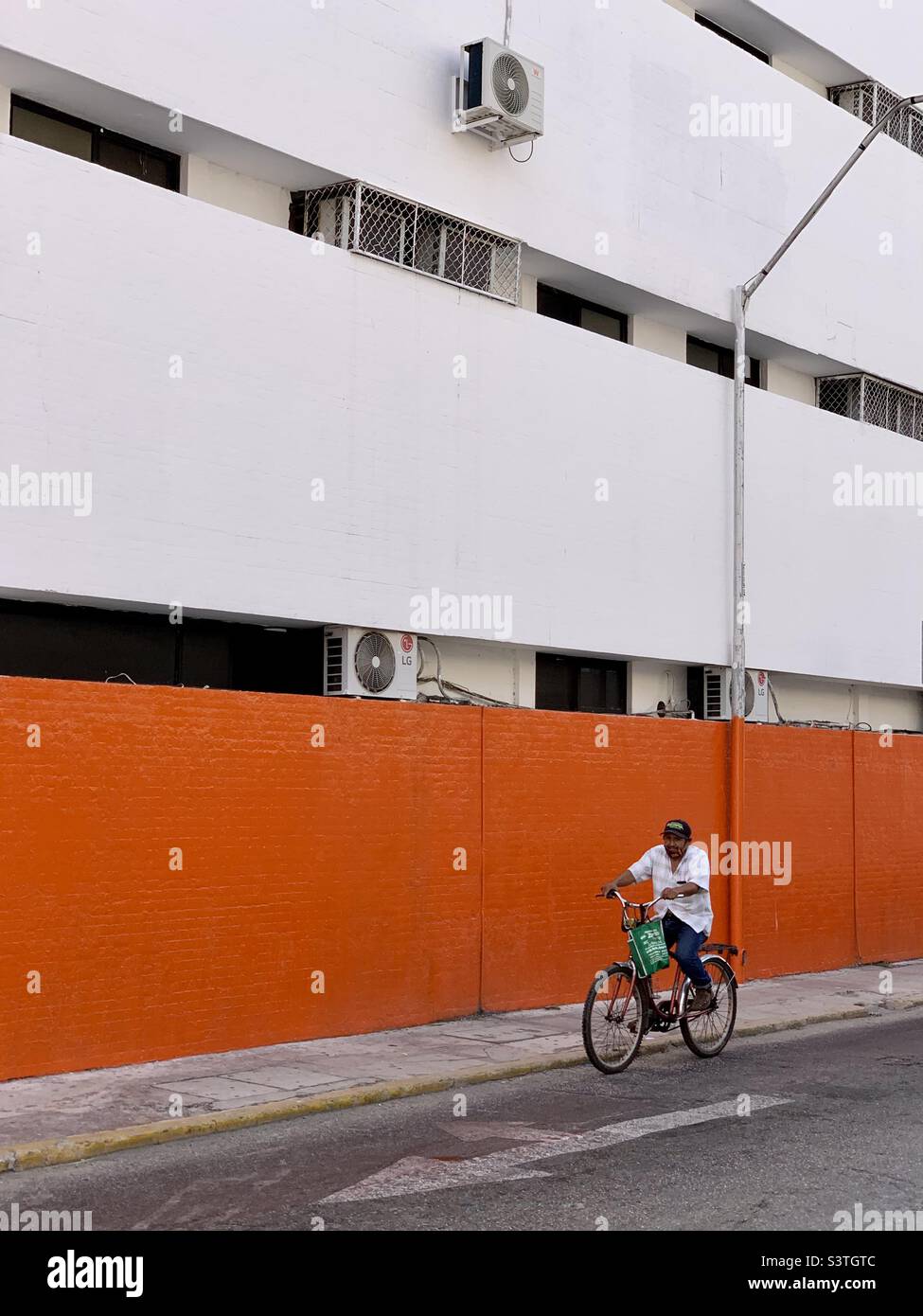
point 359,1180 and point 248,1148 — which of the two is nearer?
point 359,1180

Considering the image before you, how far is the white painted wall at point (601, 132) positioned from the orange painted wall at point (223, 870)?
4771 mm

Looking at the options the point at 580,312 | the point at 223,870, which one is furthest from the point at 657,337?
the point at 223,870

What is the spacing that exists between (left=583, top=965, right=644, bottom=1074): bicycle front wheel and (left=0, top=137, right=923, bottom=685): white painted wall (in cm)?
384

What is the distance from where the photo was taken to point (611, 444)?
15859 millimetres

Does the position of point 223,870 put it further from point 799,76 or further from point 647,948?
point 799,76

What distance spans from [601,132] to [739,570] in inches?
197

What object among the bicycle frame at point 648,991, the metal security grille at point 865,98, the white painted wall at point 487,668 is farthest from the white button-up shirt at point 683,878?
the metal security grille at point 865,98

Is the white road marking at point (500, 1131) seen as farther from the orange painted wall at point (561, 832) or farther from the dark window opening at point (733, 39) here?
the dark window opening at point (733, 39)

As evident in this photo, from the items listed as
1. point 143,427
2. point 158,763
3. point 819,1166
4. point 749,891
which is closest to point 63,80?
point 143,427

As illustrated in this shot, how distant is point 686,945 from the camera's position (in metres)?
11.6

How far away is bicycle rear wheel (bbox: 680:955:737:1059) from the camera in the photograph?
1181cm

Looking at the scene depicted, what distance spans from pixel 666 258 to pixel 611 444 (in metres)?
2.57
